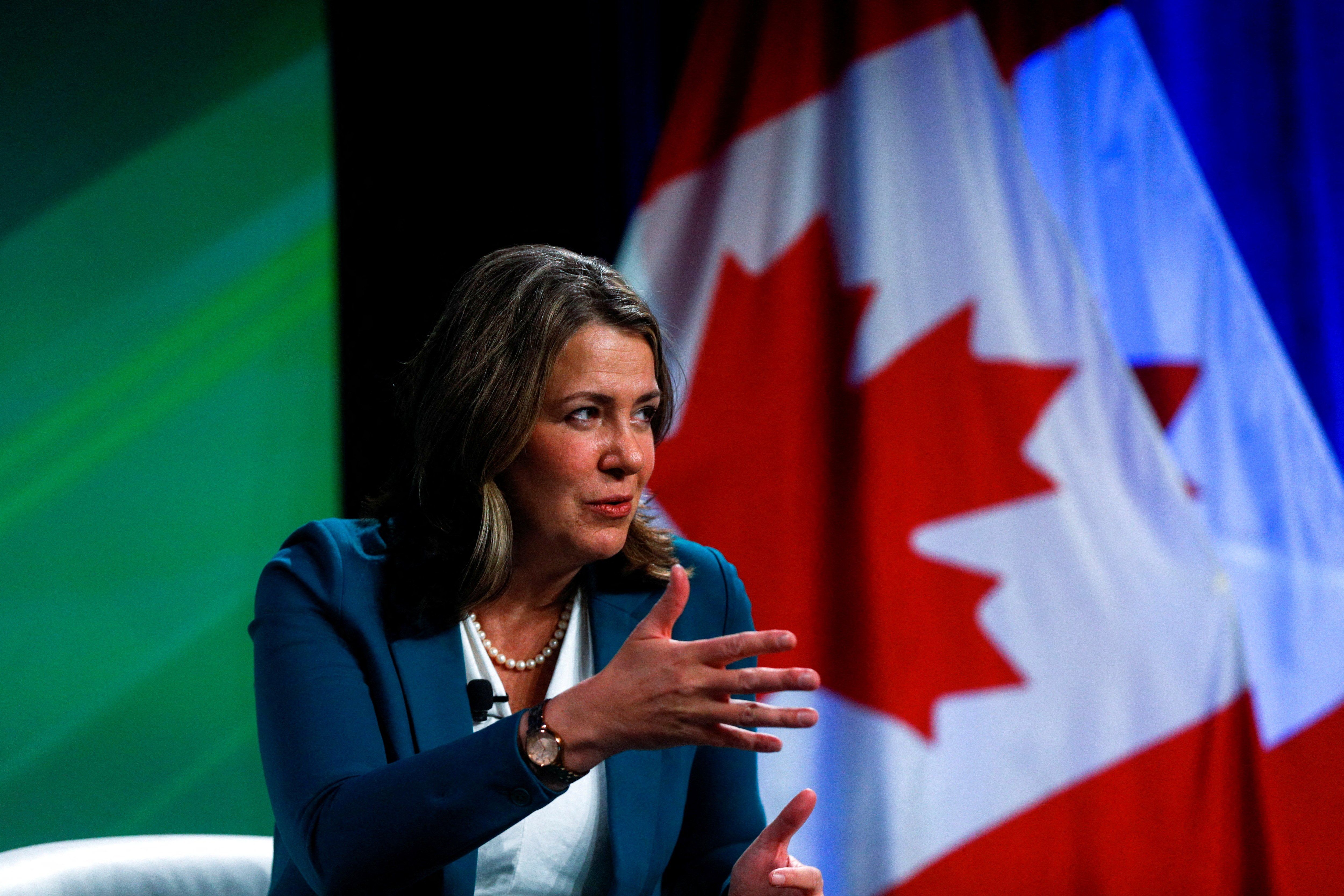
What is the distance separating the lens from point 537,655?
55.3 inches

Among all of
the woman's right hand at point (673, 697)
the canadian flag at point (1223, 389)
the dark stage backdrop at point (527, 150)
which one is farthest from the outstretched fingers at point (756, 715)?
the canadian flag at point (1223, 389)

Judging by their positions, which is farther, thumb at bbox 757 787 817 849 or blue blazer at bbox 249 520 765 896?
thumb at bbox 757 787 817 849

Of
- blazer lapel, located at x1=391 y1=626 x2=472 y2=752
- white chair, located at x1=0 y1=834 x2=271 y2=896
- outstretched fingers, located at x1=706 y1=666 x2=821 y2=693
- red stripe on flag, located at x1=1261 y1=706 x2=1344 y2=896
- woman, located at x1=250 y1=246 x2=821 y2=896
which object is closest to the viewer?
outstretched fingers, located at x1=706 y1=666 x2=821 y2=693

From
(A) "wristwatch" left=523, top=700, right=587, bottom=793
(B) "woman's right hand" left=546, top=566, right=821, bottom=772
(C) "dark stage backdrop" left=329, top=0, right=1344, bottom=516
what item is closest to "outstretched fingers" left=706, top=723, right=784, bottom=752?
(B) "woman's right hand" left=546, top=566, right=821, bottom=772

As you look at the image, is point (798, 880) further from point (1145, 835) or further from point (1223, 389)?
point (1223, 389)

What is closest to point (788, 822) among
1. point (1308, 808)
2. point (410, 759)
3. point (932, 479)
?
point (410, 759)

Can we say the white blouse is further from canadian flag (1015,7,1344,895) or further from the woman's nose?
canadian flag (1015,7,1344,895)

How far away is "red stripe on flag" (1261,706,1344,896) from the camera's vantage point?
7.54ft

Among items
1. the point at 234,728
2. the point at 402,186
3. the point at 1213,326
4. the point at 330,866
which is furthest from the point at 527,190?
the point at 330,866

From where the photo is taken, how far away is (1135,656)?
2404mm

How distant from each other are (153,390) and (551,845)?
149 centimetres

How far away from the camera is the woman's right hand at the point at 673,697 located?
95 cm

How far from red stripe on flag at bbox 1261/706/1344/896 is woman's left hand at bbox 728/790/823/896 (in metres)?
1.54

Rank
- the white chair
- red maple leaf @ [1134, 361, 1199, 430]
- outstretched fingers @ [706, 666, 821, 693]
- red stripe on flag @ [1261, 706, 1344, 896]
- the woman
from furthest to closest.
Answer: red maple leaf @ [1134, 361, 1199, 430] < red stripe on flag @ [1261, 706, 1344, 896] < the white chair < the woman < outstretched fingers @ [706, 666, 821, 693]
